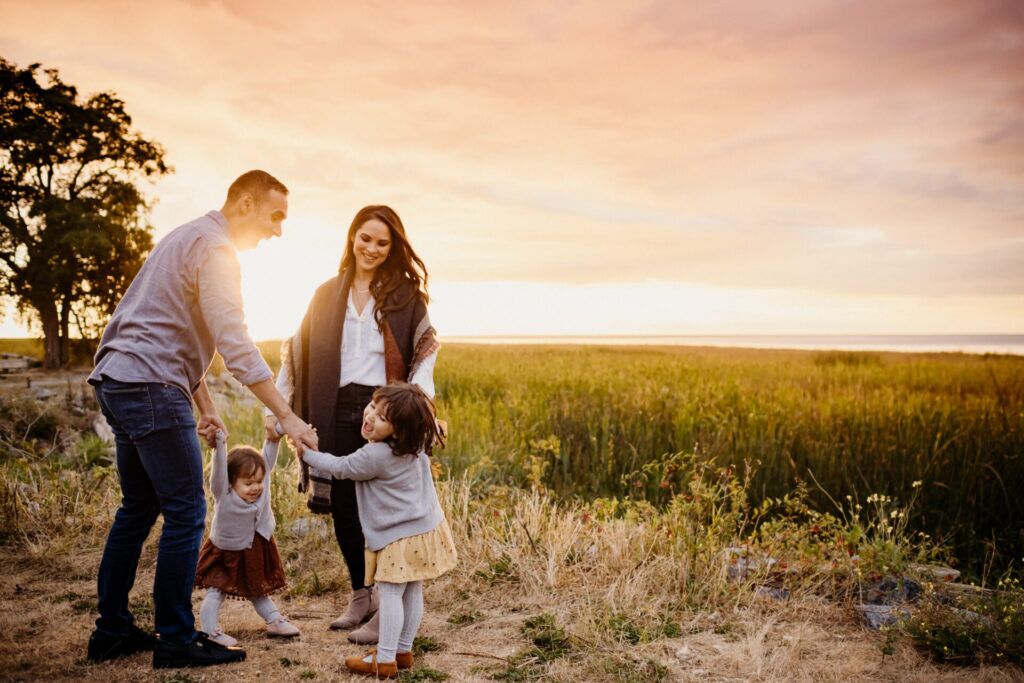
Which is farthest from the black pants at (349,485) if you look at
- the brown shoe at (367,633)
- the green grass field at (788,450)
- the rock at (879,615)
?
the rock at (879,615)

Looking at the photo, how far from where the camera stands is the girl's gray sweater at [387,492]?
3314mm

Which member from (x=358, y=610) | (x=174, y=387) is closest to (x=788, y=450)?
(x=358, y=610)

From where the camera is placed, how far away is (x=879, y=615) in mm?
4238

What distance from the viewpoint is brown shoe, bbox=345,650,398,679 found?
3.36m

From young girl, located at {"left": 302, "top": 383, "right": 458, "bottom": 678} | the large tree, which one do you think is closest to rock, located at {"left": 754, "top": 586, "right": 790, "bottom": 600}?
young girl, located at {"left": 302, "top": 383, "right": 458, "bottom": 678}

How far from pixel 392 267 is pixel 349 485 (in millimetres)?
1233

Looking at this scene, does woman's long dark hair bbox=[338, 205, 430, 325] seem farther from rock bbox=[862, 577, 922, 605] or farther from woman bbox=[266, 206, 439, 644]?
rock bbox=[862, 577, 922, 605]

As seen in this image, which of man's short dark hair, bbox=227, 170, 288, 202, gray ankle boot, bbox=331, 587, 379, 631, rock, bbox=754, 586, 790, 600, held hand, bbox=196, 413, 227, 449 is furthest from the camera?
rock, bbox=754, 586, 790, 600

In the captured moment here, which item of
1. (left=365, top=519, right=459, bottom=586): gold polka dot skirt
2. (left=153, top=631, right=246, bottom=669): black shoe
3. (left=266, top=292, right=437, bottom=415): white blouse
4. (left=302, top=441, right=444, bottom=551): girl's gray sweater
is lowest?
(left=153, top=631, right=246, bottom=669): black shoe

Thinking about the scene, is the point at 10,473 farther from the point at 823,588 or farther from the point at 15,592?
the point at 823,588

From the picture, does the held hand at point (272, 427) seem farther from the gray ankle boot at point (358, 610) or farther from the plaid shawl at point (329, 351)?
the gray ankle boot at point (358, 610)

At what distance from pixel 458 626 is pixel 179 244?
8.59 ft

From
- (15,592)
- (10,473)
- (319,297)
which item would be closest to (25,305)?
(10,473)

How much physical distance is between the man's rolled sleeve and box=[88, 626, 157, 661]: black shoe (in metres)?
1.42
